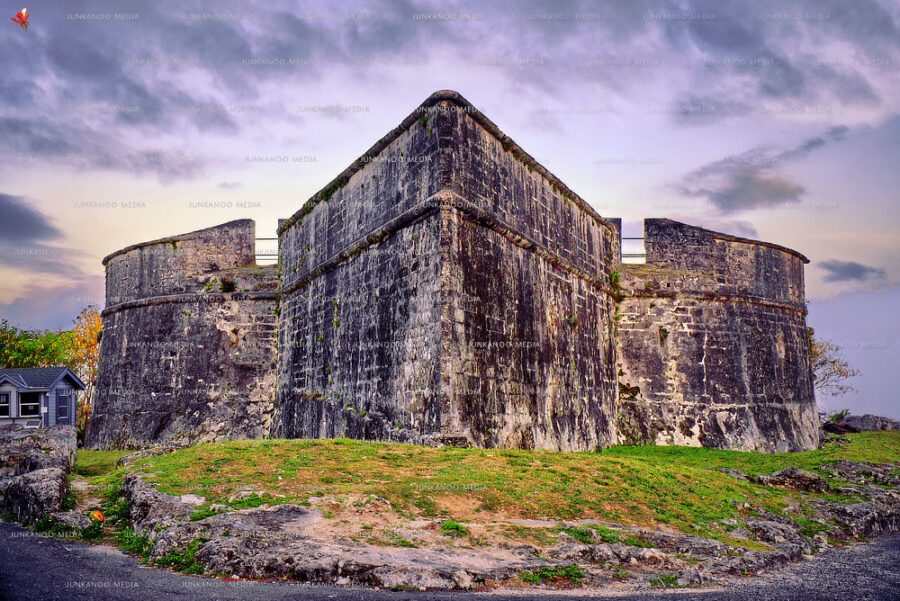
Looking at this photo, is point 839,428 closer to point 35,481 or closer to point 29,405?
point 35,481

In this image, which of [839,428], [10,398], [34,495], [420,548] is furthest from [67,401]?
[839,428]

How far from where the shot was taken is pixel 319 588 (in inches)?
197

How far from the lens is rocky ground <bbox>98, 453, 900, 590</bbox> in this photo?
5.36 metres

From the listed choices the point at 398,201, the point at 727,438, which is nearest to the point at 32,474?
the point at 398,201

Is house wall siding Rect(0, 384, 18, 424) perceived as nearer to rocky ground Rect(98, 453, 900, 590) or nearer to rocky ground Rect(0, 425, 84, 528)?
rocky ground Rect(0, 425, 84, 528)

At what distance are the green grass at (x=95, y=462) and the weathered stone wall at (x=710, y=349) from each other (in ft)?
41.7

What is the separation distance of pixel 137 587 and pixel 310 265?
1251 centimetres

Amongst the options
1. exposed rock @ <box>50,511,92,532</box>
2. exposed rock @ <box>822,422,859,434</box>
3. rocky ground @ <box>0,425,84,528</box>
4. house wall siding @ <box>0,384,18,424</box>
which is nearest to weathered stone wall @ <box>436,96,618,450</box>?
exposed rock @ <box>50,511,92,532</box>

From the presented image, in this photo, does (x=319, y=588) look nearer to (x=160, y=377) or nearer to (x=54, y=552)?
(x=54, y=552)

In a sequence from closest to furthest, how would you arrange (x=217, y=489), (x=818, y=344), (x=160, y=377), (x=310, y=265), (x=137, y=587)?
(x=137, y=587) → (x=217, y=489) → (x=310, y=265) → (x=160, y=377) → (x=818, y=344)

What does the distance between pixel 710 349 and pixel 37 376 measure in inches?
915

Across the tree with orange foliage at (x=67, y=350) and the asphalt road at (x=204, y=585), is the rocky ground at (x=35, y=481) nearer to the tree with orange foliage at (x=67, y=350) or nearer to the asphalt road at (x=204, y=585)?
the asphalt road at (x=204, y=585)

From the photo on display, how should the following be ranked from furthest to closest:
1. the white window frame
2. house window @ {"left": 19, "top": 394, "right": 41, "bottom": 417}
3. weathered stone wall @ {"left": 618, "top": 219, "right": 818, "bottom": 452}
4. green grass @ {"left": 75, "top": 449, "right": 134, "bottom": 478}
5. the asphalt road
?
1. the white window frame
2. house window @ {"left": 19, "top": 394, "right": 41, "bottom": 417}
3. weathered stone wall @ {"left": 618, "top": 219, "right": 818, "bottom": 452}
4. green grass @ {"left": 75, "top": 449, "right": 134, "bottom": 478}
5. the asphalt road

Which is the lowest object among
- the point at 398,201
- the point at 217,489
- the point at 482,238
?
the point at 217,489
